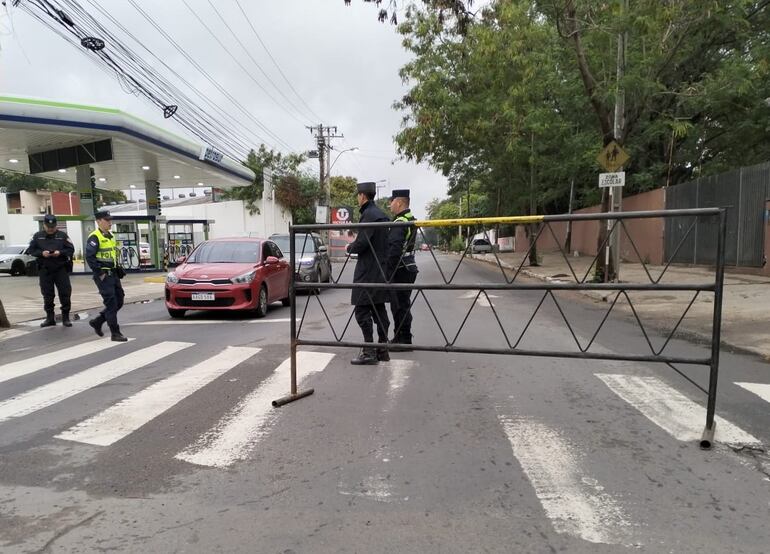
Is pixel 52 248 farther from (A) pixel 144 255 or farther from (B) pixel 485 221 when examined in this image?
(A) pixel 144 255

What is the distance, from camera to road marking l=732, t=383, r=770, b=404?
4754 millimetres

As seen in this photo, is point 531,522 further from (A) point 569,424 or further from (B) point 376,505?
(A) point 569,424

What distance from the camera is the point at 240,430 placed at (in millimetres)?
4090

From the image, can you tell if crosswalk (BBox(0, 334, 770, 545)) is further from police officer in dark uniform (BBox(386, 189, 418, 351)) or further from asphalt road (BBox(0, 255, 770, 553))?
police officer in dark uniform (BBox(386, 189, 418, 351))

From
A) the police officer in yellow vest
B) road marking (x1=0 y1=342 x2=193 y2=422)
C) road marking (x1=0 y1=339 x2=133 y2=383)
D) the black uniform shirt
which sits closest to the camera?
road marking (x1=0 y1=342 x2=193 y2=422)

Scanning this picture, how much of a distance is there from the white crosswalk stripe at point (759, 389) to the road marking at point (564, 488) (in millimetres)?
2256

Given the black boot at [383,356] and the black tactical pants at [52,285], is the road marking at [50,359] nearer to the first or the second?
the black tactical pants at [52,285]

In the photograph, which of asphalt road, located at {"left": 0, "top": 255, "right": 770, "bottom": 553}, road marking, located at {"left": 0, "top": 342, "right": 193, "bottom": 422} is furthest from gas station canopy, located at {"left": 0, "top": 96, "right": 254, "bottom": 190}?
asphalt road, located at {"left": 0, "top": 255, "right": 770, "bottom": 553}

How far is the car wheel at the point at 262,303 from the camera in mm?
9859

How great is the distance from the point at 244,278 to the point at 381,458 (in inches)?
260

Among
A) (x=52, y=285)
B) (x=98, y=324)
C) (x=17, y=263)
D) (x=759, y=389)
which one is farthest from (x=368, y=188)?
(x=17, y=263)

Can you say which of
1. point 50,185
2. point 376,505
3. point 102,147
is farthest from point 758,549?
point 50,185

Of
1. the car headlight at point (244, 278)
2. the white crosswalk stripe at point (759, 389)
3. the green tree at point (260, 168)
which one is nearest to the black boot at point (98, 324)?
the car headlight at point (244, 278)

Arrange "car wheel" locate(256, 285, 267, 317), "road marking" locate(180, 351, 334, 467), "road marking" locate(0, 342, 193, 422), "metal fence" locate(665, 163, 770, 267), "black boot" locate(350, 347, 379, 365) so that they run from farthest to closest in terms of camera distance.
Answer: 1. "metal fence" locate(665, 163, 770, 267)
2. "car wheel" locate(256, 285, 267, 317)
3. "black boot" locate(350, 347, 379, 365)
4. "road marking" locate(0, 342, 193, 422)
5. "road marking" locate(180, 351, 334, 467)
